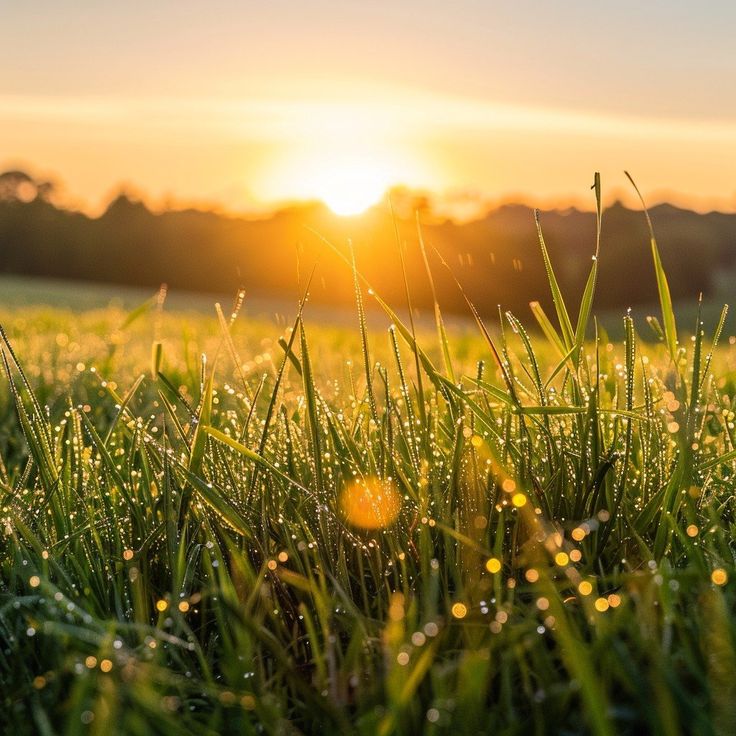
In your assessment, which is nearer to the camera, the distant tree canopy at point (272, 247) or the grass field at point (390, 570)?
the grass field at point (390, 570)

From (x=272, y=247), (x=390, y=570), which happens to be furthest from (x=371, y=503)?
(x=272, y=247)

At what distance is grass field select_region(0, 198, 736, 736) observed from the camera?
0.82 meters

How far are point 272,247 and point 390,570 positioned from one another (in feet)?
78.2

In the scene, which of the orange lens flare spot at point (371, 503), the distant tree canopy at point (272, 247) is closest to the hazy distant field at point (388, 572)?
the orange lens flare spot at point (371, 503)

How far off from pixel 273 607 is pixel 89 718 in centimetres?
38

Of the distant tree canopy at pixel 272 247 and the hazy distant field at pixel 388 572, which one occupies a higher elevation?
the distant tree canopy at pixel 272 247

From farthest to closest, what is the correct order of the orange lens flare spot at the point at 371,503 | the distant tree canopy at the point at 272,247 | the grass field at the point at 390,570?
the distant tree canopy at the point at 272,247 < the orange lens flare spot at the point at 371,503 < the grass field at the point at 390,570

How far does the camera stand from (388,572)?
111 centimetres

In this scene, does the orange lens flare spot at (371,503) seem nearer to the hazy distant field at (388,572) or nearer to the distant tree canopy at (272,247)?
the hazy distant field at (388,572)

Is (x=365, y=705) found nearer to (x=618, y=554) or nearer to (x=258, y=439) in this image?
(x=618, y=554)

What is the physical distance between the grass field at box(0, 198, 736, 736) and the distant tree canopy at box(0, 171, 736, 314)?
17.7 metres

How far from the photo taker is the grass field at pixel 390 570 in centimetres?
82

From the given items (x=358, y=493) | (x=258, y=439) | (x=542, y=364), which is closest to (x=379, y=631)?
(x=358, y=493)

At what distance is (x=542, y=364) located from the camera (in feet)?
11.2
